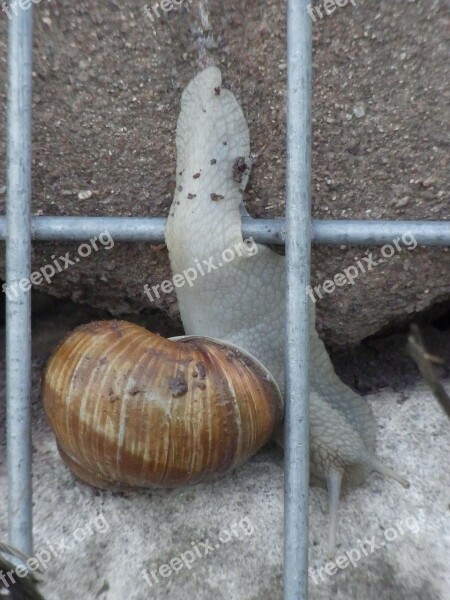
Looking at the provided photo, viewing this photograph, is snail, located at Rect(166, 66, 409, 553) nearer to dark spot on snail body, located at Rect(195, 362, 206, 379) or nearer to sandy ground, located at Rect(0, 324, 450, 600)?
sandy ground, located at Rect(0, 324, 450, 600)

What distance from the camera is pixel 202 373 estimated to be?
127 cm

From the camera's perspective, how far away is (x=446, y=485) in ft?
4.68

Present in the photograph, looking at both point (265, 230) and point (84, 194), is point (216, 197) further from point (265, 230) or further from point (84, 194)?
point (84, 194)

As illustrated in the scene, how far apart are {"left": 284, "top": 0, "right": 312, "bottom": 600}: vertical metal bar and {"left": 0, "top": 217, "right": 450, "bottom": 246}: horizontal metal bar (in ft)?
0.26

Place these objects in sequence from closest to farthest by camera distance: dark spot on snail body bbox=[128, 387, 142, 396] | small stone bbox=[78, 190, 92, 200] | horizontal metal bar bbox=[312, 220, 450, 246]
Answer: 1. dark spot on snail body bbox=[128, 387, 142, 396]
2. horizontal metal bar bbox=[312, 220, 450, 246]
3. small stone bbox=[78, 190, 92, 200]

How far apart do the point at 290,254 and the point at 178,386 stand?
38cm

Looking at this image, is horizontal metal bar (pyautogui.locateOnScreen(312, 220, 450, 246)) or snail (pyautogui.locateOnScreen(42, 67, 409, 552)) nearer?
snail (pyautogui.locateOnScreen(42, 67, 409, 552))

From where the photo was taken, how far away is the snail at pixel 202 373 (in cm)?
123

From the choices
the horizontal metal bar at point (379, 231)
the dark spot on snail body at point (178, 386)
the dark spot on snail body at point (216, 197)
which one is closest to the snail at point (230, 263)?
the dark spot on snail body at point (216, 197)

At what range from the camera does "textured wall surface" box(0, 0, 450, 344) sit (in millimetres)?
1343

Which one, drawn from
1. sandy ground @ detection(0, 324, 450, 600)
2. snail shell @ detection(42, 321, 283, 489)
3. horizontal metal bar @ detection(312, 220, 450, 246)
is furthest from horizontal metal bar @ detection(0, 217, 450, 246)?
sandy ground @ detection(0, 324, 450, 600)

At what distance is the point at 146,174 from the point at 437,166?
0.71 metres

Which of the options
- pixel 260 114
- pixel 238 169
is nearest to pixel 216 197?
pixel 238 169

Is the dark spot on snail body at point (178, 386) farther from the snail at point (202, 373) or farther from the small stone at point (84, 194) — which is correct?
the small stone at point (84, 194)
